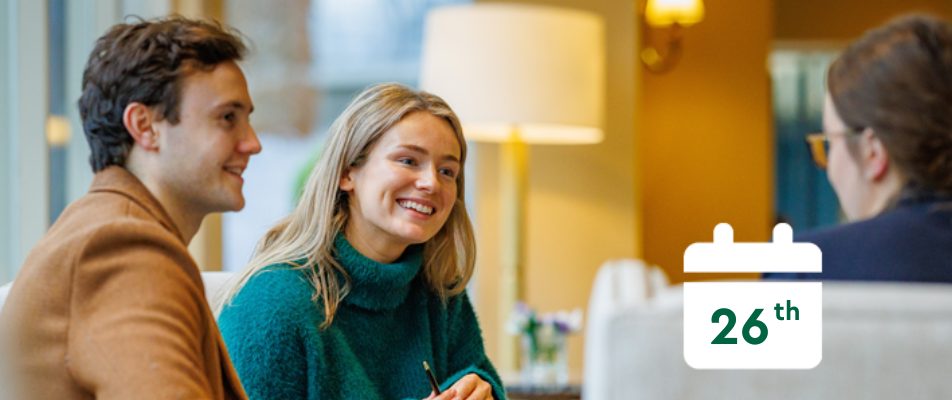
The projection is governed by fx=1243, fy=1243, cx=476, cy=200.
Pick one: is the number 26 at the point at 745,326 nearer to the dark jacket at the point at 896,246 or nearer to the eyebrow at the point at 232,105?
the dark jacket at the point at 896,246

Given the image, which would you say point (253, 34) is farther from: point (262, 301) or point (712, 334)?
point (712, 334)

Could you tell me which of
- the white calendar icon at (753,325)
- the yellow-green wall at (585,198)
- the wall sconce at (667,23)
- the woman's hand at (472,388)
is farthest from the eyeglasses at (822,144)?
the wall sconce at (667,23)

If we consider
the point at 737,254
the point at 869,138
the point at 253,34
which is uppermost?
the point at 253,34

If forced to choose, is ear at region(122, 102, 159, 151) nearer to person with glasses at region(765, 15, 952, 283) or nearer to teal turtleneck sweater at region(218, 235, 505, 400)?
teal turtleneck sweater at region(218, 235, 505, 400)

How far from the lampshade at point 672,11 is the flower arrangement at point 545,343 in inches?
63.8

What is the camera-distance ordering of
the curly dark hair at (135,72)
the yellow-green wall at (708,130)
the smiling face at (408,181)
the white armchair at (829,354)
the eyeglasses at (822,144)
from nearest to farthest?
the white armchair at (829,354), the curly dark hair at (135,72), the eyeglasses at (822,144), the smiling face at (408,181), the yellow-green wall at (708,130)

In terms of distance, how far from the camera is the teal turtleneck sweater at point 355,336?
131 cm

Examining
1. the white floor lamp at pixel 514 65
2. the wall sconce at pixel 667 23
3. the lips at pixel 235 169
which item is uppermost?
the wall sconce at pixel 667 23

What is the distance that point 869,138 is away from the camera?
1.15 m

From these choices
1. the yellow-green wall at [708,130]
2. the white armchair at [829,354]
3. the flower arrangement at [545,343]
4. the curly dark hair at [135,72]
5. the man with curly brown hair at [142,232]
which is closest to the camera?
the white armchair at [829,354]

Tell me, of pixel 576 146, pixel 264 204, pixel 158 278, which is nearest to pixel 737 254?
pixel 576 146

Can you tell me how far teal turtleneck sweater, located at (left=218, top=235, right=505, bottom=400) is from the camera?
4.31 ft

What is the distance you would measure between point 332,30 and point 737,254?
182cm

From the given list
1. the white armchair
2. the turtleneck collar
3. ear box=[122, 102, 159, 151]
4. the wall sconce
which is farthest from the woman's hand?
the wall sconce
